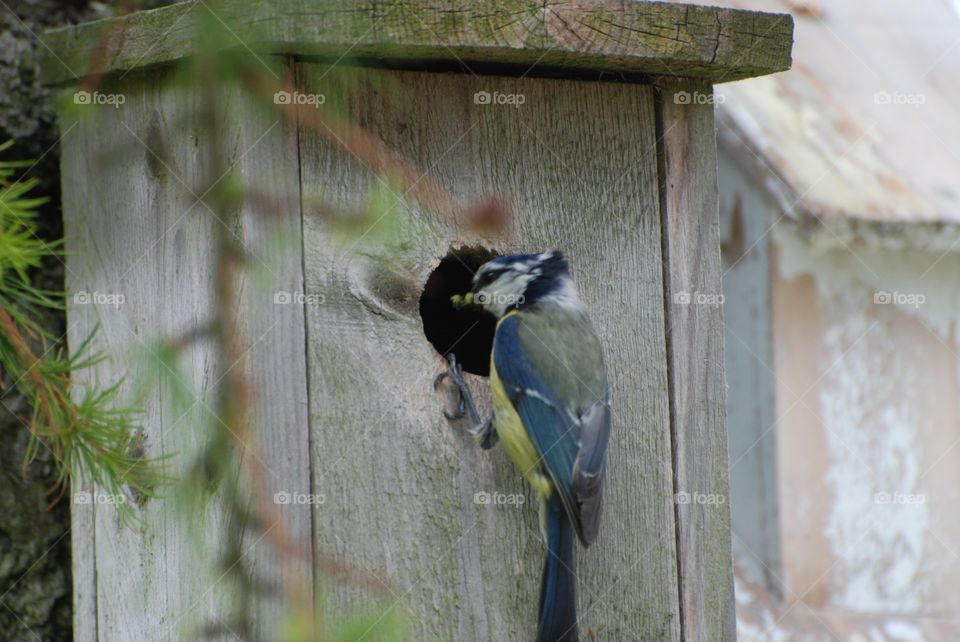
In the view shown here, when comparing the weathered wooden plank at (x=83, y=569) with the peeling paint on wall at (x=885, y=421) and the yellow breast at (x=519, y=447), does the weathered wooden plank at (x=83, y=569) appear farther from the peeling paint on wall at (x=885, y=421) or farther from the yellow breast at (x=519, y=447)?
the peeling paint on wall at (x=885, y=421)

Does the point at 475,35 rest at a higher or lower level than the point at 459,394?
higher

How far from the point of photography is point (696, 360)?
9.20ft

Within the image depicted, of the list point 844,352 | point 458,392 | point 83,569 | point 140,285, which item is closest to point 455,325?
point 458,392

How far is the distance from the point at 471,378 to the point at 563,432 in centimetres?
22

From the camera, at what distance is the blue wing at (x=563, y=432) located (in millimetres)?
2531

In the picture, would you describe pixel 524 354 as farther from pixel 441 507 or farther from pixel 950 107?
pixel 950 107

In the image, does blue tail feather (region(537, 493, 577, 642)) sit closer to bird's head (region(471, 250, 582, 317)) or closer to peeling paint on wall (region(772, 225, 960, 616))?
bird's head (region(471, 250, 582, 317))

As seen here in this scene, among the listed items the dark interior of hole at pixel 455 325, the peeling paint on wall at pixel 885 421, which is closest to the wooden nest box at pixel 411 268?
the dark interior of hole at pixel 455 325

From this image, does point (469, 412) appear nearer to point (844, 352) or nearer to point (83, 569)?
point (83, 569)

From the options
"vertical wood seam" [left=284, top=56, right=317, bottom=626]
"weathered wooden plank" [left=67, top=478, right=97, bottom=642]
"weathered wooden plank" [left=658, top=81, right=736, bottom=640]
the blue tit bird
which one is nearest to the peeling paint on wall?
"weathered wooden plank" [left=658, top=81, right=736, bottom=640]

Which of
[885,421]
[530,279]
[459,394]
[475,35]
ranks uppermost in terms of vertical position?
[475,35]

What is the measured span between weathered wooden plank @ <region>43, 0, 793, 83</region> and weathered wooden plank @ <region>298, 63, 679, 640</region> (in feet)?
0.33

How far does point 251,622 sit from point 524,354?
0.77 meters

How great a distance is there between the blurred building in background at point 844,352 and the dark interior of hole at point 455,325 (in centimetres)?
97
